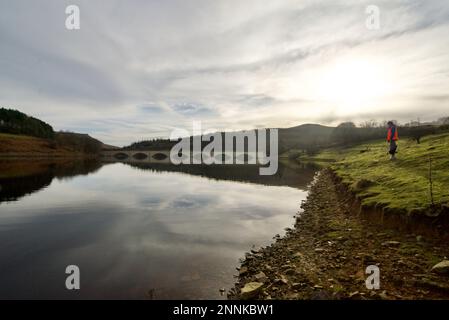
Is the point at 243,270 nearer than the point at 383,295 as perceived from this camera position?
No

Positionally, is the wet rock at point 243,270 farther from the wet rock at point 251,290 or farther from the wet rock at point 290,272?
the wet rock at point 290,272

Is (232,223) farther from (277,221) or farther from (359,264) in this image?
(359,264)

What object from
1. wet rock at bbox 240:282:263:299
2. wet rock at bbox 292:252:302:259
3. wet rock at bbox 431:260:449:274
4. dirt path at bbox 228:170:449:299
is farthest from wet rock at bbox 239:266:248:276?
wet rock at bbox 431:260:449:274

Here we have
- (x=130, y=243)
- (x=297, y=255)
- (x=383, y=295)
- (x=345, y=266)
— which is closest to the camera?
(x=383, y=295)

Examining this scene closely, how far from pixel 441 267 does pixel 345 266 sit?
315 centimetres

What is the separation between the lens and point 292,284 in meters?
9.74

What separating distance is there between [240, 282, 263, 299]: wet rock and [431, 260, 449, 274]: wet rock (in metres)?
5.99

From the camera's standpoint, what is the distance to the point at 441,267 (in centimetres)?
841

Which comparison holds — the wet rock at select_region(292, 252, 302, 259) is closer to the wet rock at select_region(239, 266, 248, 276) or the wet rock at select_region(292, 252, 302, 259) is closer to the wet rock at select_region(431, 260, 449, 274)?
the wet rock at select_region(239, 266, 248, 276)

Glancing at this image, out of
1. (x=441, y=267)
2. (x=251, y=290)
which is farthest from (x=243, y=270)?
(x=441, y=267)

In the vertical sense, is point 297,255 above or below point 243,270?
above

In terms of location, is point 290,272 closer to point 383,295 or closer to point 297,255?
point 297,255
